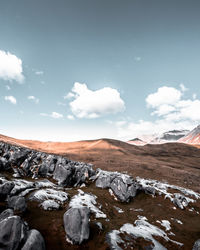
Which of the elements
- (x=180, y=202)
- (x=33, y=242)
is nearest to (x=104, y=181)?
(x=180, y=202)

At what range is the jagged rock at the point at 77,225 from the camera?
1511 centimetres

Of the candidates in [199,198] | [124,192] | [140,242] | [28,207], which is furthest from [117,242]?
[199,198]

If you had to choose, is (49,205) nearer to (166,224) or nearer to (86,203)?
(86,203)

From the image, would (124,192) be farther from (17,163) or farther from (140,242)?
(17,163)

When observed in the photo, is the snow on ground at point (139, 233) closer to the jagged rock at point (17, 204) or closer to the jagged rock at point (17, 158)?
the jagged rock at point (17, 204)

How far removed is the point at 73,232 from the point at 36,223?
18.2 feet

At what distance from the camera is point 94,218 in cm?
2120

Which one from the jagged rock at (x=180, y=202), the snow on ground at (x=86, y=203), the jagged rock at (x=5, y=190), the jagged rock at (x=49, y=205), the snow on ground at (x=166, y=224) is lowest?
the snow on ground at (x=166, y=224)

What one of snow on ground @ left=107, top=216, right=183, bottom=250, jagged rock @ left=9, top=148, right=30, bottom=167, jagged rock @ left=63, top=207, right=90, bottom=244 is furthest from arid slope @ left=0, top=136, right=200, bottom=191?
jagged rock @ left=63, top=207, right=90, bottom=244

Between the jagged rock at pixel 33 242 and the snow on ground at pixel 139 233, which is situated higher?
the jagged rock at pixel 33 242

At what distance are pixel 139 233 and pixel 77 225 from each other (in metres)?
9.91

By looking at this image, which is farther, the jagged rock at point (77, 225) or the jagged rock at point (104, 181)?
the jagged rock at point (104, 181)

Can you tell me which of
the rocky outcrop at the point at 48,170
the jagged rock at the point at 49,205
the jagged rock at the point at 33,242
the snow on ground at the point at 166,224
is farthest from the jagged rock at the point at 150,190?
the jagged rock at the point at 33,242

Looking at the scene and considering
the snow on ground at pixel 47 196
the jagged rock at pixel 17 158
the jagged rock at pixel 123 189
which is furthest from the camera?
the jagged rock at pixel 17 158
